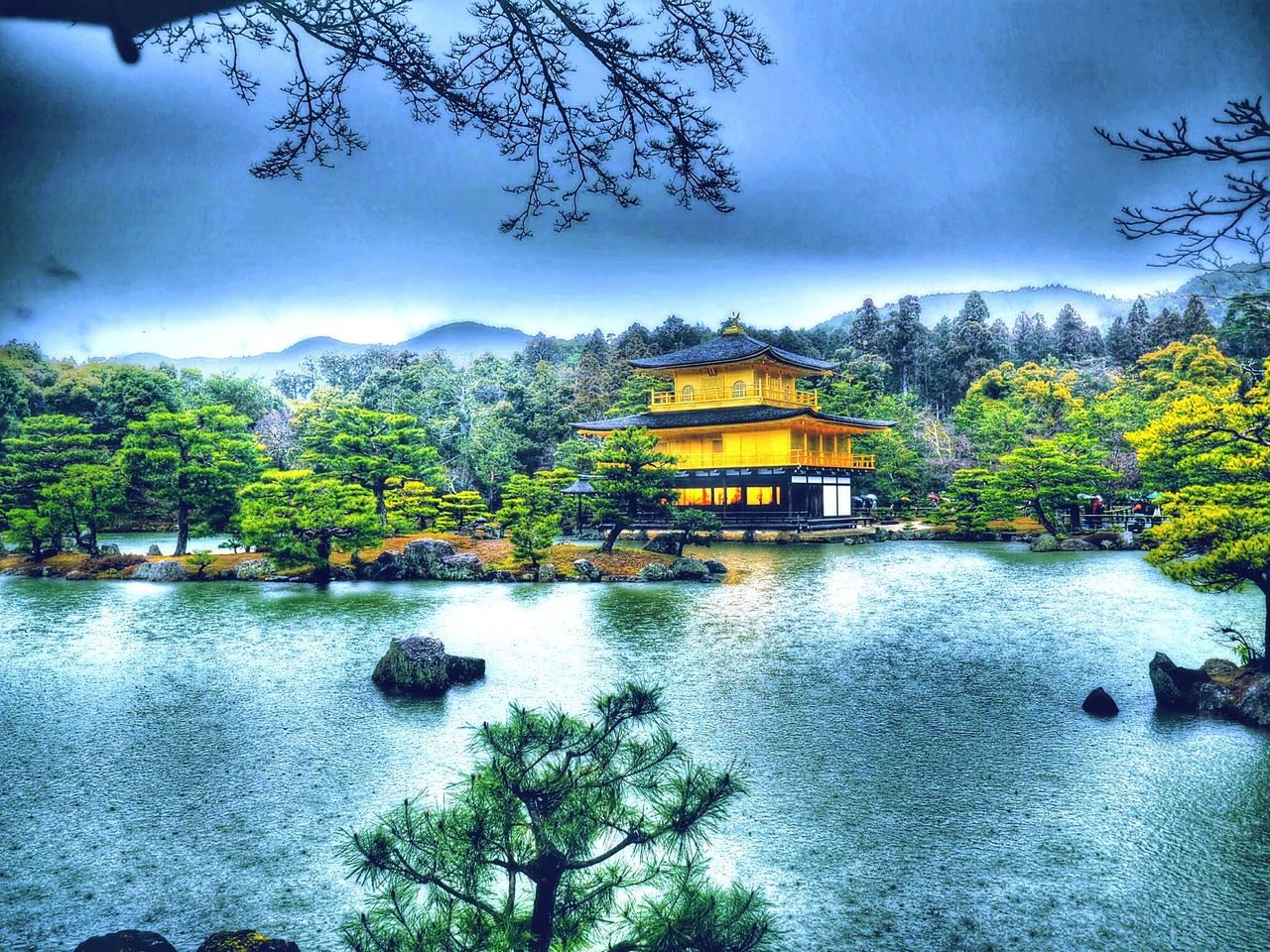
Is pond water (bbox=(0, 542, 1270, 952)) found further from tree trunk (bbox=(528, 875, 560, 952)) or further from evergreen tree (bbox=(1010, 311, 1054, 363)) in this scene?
evergreen tree (bbox=(1010, 311, 1054, 363))

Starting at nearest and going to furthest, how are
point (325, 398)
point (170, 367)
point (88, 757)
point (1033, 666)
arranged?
1. point (88, 757)
2. point (1033, 666)
3. point (170, 367)
4. point (325, 398)

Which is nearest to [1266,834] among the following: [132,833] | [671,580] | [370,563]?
[132,833]

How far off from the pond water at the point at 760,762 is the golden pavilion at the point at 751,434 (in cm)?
1238

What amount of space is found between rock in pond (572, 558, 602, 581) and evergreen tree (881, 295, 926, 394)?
33.8 metres

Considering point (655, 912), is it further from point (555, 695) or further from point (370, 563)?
point (370, 563)

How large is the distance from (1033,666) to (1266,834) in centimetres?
332

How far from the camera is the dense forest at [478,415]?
48.3ft

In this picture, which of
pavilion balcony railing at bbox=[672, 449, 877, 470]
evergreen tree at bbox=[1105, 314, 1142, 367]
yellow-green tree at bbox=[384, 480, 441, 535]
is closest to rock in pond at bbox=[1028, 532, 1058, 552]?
pavilion balcony railing at bbox=[672, 449, 877, 470]

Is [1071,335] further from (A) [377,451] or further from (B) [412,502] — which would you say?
(A) [377,451]

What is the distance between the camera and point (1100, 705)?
5438 millimetres

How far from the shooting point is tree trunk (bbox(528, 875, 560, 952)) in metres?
1.86

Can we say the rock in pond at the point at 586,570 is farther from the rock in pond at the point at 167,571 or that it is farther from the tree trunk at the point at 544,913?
the tree trunk at the point at 544,913

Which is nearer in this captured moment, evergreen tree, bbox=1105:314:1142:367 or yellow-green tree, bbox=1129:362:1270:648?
yellow-green tree, bbox=1129:362:1270:648

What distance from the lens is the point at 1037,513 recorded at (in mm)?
18250
